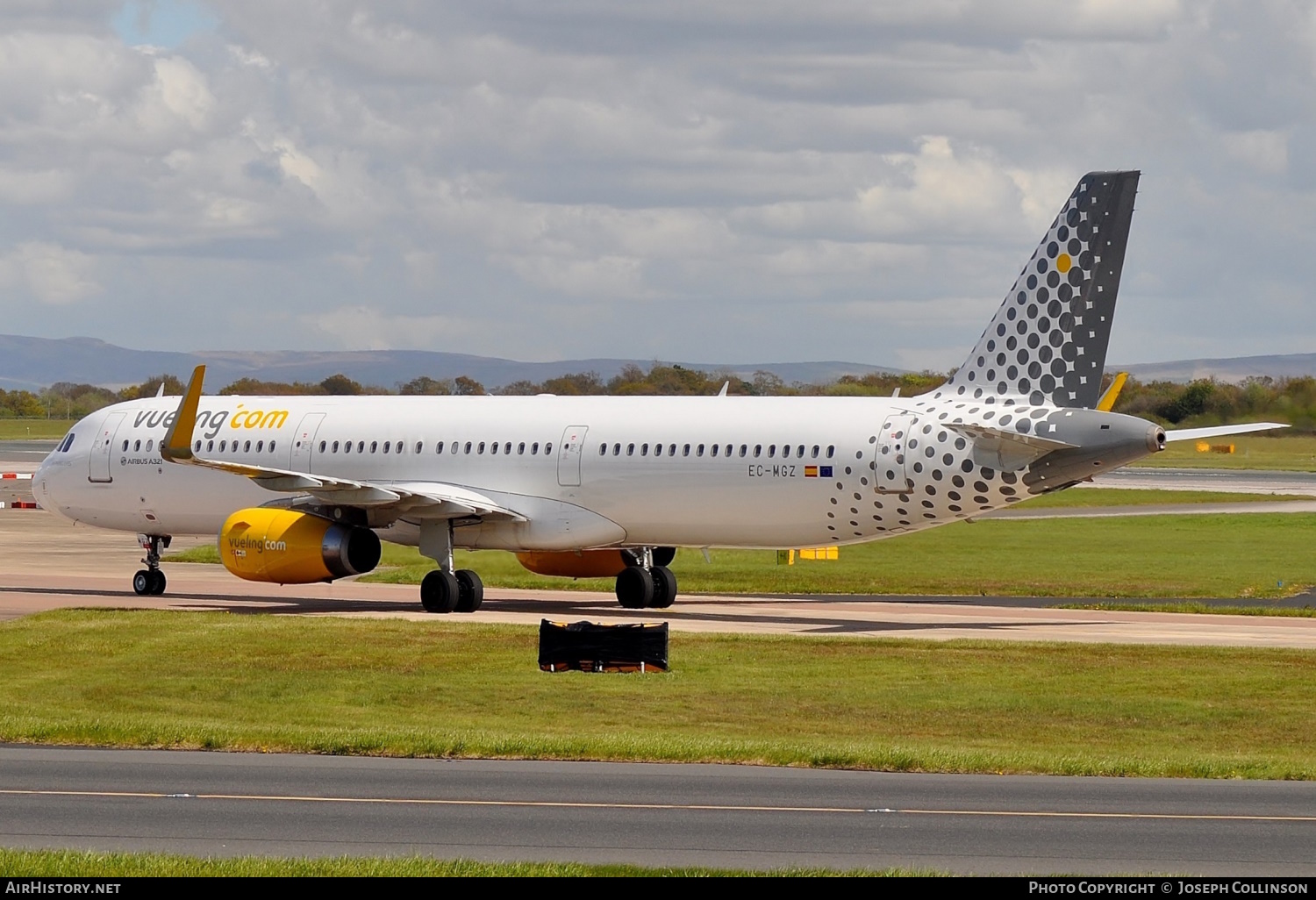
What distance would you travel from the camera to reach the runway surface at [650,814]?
1429cm

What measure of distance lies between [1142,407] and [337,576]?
35.3 meters

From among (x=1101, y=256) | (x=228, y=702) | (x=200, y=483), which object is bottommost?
(x=228, y=702)

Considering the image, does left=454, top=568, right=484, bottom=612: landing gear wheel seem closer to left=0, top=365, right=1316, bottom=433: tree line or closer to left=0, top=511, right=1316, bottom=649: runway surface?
left=0, top=511, right=1316, bottom=649: runway surface

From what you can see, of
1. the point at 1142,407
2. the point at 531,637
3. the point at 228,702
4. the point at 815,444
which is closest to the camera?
the point at 228,702

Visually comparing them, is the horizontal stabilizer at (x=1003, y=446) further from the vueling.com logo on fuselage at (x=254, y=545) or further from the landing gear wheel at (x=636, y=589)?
the vueling.com logo on fuselage at (x=254, y=545)

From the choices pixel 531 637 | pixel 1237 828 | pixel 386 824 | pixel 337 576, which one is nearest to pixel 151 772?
pixel 386 824

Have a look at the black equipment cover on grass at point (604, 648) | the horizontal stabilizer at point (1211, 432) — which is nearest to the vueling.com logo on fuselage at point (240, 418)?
the black equipment cover on grass at point (604, 648)

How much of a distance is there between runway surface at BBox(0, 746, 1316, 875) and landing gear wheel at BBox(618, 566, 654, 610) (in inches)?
743

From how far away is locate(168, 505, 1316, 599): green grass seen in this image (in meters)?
43.0

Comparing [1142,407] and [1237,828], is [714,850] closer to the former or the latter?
[1237,828]

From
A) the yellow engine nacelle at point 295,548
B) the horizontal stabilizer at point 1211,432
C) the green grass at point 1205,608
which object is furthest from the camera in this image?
the green grass at point 1205,608

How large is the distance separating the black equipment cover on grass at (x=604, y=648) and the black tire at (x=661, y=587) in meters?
11.1

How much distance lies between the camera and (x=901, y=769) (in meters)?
19.1

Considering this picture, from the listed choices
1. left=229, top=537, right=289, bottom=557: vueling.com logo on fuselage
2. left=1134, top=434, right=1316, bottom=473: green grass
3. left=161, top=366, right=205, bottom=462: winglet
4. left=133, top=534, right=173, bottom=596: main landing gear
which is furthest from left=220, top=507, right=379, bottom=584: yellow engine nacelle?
left=1134, top=434, right=1316, bottom=473: green grass
